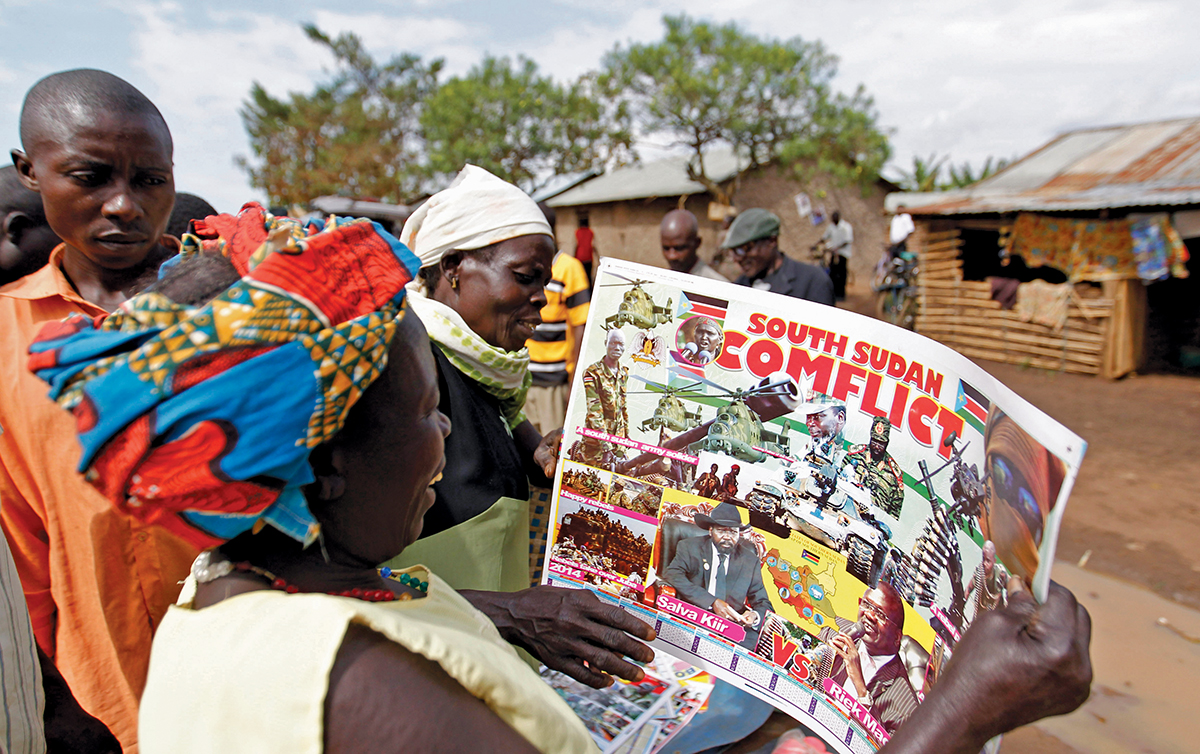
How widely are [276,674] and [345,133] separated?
40128 mm

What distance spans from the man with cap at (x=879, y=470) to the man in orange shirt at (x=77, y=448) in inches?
50.0

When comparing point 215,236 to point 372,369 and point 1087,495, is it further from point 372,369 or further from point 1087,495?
point 1087,495

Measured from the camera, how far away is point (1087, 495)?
500 centimetres

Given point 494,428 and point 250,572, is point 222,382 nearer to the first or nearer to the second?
point 250,572

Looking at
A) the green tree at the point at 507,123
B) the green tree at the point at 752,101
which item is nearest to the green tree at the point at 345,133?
the green tree at the point at 507,123

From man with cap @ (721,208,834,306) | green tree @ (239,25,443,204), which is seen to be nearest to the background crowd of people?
man with cap @ (721,208,834,306)

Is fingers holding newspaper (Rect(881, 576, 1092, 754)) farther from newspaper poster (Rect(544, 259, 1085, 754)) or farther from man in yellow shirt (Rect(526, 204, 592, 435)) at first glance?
man in yellow shirt (Rect(526, 204, 592, 435))

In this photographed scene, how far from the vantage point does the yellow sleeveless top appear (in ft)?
2.18

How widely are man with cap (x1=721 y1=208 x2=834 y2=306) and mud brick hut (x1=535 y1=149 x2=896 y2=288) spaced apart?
39.6ft

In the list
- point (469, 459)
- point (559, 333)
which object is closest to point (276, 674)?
point (469, 459)

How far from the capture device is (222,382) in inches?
26.0

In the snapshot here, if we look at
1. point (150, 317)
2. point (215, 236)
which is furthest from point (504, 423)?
point (150, 317)

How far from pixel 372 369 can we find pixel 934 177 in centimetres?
2152

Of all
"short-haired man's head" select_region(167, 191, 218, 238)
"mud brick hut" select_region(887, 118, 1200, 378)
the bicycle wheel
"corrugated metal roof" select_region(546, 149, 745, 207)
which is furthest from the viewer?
"corrugated metal roof" select_region(546, 149, 745, 207)
